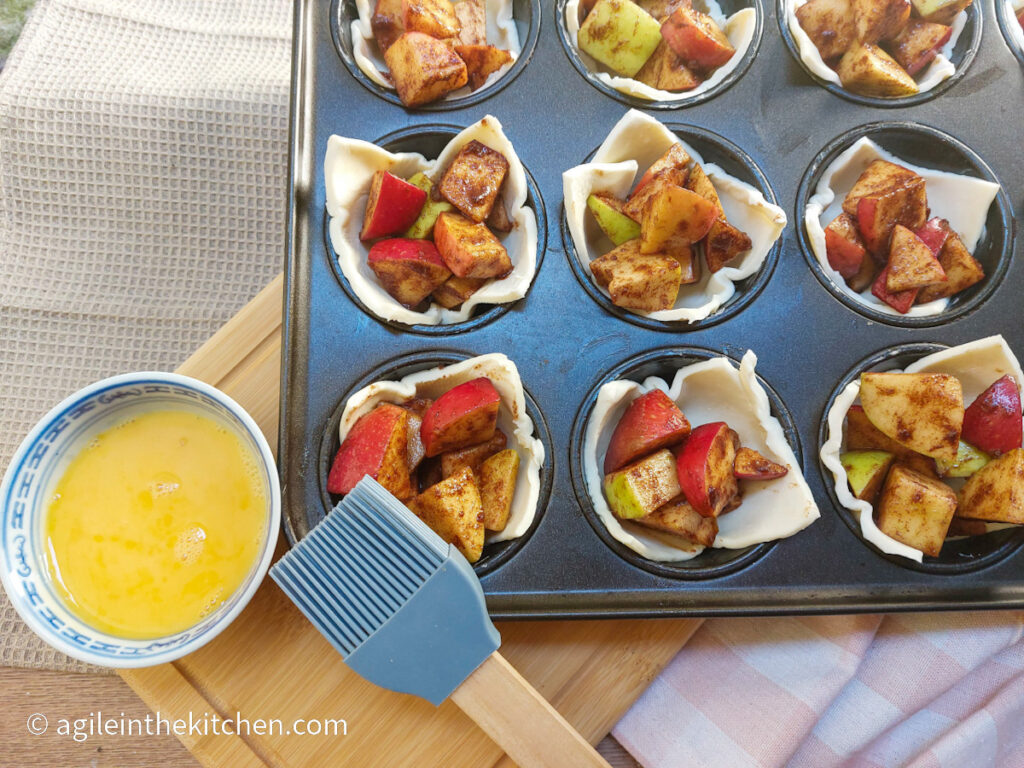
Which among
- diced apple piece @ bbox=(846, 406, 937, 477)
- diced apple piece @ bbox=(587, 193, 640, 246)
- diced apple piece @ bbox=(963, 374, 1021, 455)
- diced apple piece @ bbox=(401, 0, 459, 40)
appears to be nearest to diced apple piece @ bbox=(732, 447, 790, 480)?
diced apple piece @ bbox=(846, 406, 937, 477)

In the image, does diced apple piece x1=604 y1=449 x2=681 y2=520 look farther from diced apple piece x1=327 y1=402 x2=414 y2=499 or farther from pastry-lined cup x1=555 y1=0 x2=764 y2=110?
pastry-lined cup x1=555 y1=0 x2=764 y2=110

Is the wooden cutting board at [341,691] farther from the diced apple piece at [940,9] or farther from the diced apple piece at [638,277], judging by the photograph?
the diced apple piece at [940,9]

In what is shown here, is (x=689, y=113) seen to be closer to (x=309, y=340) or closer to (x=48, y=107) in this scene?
(x=309, y=340)

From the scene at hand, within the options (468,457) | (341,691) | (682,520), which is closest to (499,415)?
(468,457)

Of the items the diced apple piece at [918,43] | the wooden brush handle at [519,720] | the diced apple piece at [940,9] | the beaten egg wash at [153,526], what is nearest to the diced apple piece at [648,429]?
the wooden brush handle at [519,720]

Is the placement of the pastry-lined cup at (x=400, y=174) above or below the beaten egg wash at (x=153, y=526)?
above
